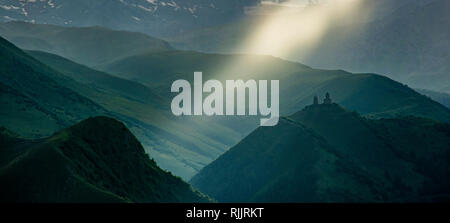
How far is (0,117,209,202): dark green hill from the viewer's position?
108 m

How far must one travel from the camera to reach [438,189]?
193 meters

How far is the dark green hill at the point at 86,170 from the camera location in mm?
107875

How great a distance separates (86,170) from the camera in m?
120
